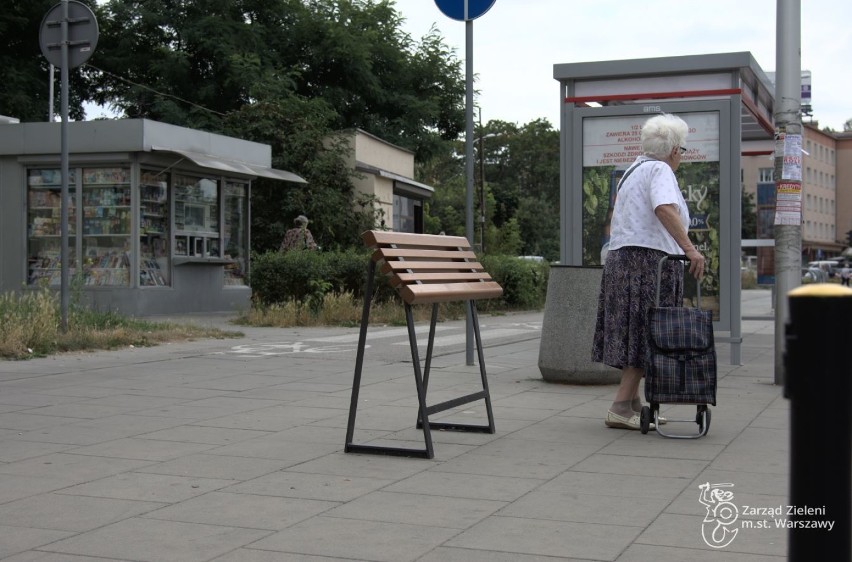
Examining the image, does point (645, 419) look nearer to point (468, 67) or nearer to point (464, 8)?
point (468, 67)

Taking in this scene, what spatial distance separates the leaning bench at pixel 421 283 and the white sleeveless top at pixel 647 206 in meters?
0.93

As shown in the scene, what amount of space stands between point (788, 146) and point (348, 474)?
5393 mm

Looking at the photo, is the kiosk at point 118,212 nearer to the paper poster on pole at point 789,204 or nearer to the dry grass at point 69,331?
the dry grass at point 69,331

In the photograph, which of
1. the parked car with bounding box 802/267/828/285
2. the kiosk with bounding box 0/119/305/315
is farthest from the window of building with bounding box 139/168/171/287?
the parked car with bounding box 802/267/828/285

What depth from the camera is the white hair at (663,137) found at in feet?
22.4

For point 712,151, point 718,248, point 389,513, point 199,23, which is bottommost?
point 389,513

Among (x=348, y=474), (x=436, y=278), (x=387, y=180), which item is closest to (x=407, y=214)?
(x=387, y=180)

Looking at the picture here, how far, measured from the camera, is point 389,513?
4.48 m

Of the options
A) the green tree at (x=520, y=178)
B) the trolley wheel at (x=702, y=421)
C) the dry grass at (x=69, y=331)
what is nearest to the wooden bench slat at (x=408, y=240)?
the trolley wheel at (x=702, y=421)

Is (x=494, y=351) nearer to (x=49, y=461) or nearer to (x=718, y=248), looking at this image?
(x=718, y=248)

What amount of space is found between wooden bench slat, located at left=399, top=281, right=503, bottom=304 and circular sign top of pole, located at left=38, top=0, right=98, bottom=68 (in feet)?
24.1

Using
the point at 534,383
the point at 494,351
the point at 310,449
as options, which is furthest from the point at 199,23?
the point at 310,449

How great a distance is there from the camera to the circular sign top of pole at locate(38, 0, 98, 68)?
39.6 feet

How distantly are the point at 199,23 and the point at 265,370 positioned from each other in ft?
97.6
